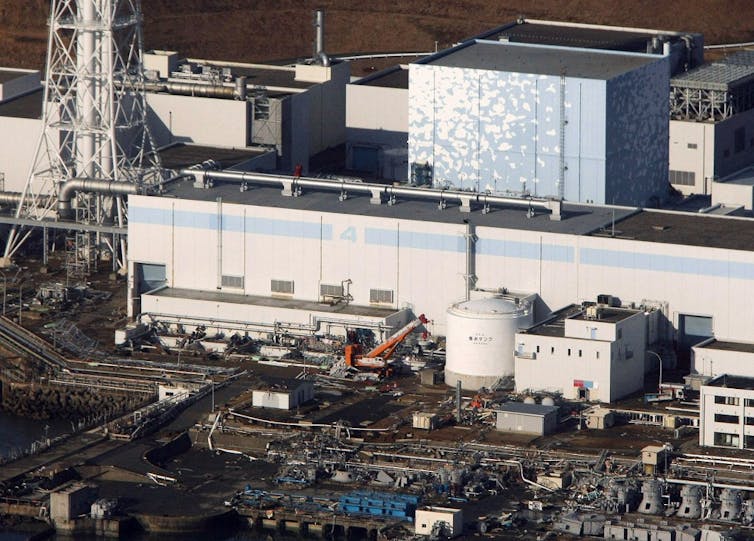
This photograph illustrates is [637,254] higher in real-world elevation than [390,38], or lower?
lower

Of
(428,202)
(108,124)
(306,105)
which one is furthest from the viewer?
(306,105)

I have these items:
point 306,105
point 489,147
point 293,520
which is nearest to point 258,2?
point 306,105

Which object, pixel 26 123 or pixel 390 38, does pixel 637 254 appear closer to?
pixel 26 123

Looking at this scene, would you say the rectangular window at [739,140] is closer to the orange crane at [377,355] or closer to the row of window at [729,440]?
the orange crane at [377,355]

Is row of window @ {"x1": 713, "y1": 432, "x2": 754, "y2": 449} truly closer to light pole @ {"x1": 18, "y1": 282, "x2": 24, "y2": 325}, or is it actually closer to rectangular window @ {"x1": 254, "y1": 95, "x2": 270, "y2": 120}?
light pole @ {"x1": 18, "y1": 282, "x2": 24, "y2": 325}

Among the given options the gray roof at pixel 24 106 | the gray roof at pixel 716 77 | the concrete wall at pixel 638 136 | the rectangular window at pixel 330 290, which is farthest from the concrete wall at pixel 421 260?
the gray roof at pixel 716 77

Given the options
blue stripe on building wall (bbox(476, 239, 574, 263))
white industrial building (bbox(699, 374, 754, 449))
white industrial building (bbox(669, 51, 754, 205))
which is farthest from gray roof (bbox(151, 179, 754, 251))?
white industrial building (bbox(669, 51, 754, 205))

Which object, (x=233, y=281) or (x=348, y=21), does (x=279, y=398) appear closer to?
(x=233, y=281)
